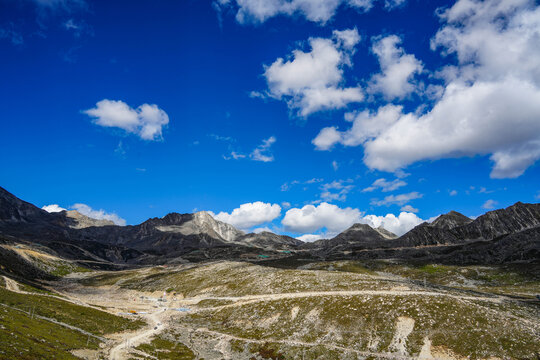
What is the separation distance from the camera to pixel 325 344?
71.3m

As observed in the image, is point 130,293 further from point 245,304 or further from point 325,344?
point 325,344

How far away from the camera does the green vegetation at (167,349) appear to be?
67.9m

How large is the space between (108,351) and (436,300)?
80.1 meters

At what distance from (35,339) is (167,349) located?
99.1ft

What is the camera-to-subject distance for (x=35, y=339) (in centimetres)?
5138

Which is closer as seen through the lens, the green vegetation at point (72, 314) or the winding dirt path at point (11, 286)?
the green vegetation at point (72, 314)

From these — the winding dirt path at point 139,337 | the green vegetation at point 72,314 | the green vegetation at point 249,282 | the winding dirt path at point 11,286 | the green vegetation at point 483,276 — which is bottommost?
the winding dirt path at point 139,337

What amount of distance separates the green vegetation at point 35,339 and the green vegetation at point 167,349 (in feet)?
37.8

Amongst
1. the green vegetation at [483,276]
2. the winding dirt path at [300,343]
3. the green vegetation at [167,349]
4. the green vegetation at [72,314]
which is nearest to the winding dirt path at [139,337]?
the green vegetation at [167,349]

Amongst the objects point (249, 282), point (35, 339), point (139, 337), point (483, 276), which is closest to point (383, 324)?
point (139, 337)

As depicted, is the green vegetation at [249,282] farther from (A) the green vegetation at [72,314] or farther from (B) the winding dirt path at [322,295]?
(A) the green vegetation at [72,314]

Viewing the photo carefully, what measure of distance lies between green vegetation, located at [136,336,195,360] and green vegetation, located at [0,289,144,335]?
13.5 m

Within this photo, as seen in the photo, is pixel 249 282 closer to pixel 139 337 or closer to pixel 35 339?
pixel 139 337

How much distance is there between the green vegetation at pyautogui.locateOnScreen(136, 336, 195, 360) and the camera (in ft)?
223
